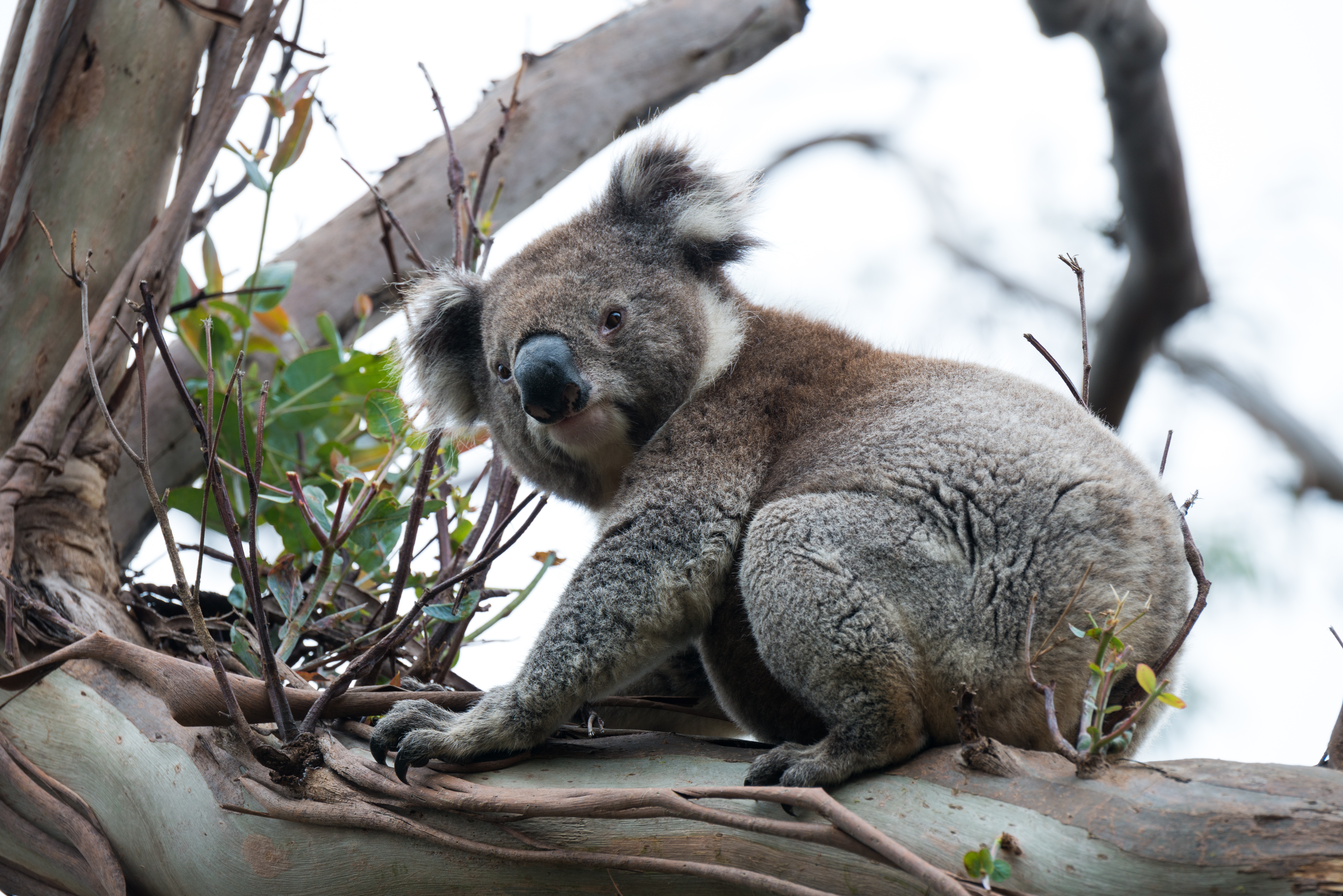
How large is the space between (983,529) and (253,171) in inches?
98.3

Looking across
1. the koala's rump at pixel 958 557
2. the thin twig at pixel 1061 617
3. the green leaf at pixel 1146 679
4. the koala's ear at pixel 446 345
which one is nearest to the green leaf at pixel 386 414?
the koala's ear at pixel 446 345

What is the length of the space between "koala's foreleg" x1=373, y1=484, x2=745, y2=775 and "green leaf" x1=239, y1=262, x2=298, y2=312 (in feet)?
6.89

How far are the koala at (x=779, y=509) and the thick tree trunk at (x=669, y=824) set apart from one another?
0.16 m

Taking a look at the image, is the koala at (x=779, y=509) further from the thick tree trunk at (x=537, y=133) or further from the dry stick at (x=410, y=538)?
the thick tree trunk at (x=537, y=133)

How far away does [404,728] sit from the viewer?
2.08m

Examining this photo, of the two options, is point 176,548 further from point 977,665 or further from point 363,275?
point 363,275

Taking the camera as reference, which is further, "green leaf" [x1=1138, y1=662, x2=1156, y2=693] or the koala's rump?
the koala's rump

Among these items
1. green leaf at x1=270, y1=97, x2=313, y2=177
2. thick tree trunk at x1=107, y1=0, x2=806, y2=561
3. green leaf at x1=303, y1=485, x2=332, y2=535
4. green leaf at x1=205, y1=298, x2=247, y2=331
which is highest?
thick tree trunk at x1=107, y1=0, x2=806, y2=561

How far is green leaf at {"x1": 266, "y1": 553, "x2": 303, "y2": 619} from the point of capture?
2.59 m

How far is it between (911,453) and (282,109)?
229 cm

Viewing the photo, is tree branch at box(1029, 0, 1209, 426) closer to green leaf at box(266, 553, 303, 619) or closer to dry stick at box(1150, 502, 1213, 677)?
dry stick at box(1150, 502, 1213, 677)

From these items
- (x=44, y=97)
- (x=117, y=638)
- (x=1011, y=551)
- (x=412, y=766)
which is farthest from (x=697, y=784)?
(x=44, y=97)

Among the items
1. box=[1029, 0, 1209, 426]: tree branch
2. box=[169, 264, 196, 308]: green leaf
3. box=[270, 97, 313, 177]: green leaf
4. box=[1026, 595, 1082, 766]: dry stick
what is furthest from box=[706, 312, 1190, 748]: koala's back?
box=[1029, 0, 1209, 426]: tree branch

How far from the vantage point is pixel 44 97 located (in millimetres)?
3039
